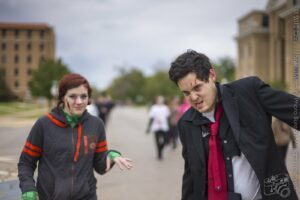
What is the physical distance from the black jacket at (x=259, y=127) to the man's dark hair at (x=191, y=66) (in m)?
0.18

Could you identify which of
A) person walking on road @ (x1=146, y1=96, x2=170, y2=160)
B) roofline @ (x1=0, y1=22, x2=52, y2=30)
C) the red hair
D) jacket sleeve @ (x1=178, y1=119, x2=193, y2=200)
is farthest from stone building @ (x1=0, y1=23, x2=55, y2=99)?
person walking on road @ (x1=146, y1=96, x2=170, y2=160)

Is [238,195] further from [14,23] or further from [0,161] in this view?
[14,23]

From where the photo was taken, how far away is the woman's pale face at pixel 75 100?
3.07 meters

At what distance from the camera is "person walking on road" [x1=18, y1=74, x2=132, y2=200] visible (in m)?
2.99

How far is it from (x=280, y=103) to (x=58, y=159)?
1.63 meters

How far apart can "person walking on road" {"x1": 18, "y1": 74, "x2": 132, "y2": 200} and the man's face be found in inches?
35.1

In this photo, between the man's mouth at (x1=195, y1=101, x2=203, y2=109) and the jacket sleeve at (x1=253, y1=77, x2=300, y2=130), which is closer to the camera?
the jacket sleeve at (x1=253, y1=77, x2=300, y2=130)

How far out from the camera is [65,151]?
300 centimetres

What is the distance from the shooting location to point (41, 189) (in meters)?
3.02

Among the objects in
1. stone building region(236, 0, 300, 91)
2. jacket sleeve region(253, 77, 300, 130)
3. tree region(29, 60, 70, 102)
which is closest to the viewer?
jacket sleeve region(253, 77, 300, 130)

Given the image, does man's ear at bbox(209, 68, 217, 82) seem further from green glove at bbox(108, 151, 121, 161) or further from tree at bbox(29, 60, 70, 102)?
tree at bbox(29, 60, 70, 102)

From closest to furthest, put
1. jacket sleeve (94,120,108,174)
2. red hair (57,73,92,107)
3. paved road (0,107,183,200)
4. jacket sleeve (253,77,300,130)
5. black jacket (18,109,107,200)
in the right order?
jacket sleeve (253,77,300,130)
black jacket (18,109,107,200)
red hair (57,73,92,107)
jacket sleeve (94,120,108,174)
paved road (0,107,183,200)

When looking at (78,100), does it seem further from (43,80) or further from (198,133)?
(43,80)

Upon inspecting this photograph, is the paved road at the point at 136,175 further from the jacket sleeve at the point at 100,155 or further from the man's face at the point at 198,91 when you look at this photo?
the man's face at the point at 198,91
